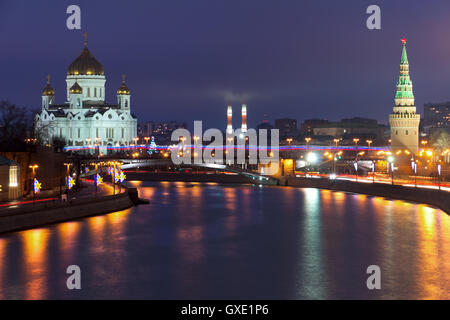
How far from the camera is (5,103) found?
201ft

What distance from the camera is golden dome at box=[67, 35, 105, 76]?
10756 centimetres

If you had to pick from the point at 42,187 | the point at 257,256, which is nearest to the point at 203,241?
the point at 257,256

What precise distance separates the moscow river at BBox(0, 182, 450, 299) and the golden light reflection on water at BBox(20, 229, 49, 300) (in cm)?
3

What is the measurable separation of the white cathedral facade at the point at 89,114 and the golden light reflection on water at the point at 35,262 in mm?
78699

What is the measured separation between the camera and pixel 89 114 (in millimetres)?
110188

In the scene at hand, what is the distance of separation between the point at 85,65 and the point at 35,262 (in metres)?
86.2

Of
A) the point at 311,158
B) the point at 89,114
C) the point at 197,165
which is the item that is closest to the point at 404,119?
the point at 311,158

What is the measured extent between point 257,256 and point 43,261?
7.26 metres
